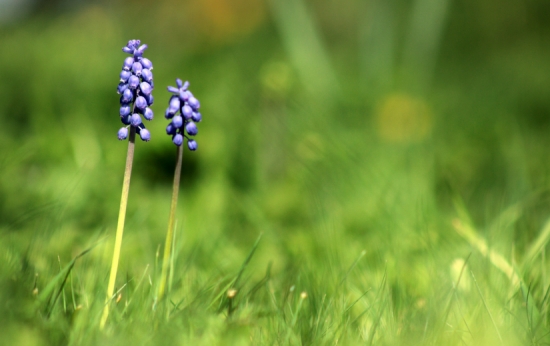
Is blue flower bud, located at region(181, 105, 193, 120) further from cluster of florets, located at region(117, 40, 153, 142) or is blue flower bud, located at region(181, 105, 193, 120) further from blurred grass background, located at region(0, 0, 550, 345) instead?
blurred grass background, located at region(0, 0, 550, 345)

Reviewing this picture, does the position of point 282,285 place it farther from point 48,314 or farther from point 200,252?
point 48,314

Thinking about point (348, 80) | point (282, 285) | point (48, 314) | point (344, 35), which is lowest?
point (282, 285)

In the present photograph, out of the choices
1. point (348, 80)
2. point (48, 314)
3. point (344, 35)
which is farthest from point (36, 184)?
point (344, 35)

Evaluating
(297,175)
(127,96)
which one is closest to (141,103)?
(127,96)

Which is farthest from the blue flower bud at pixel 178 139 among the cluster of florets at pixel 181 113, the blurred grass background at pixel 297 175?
the blurred grass background at pixel 297 175

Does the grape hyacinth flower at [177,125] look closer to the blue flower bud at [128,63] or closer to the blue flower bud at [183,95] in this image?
the blue flower bud at [183,95]
